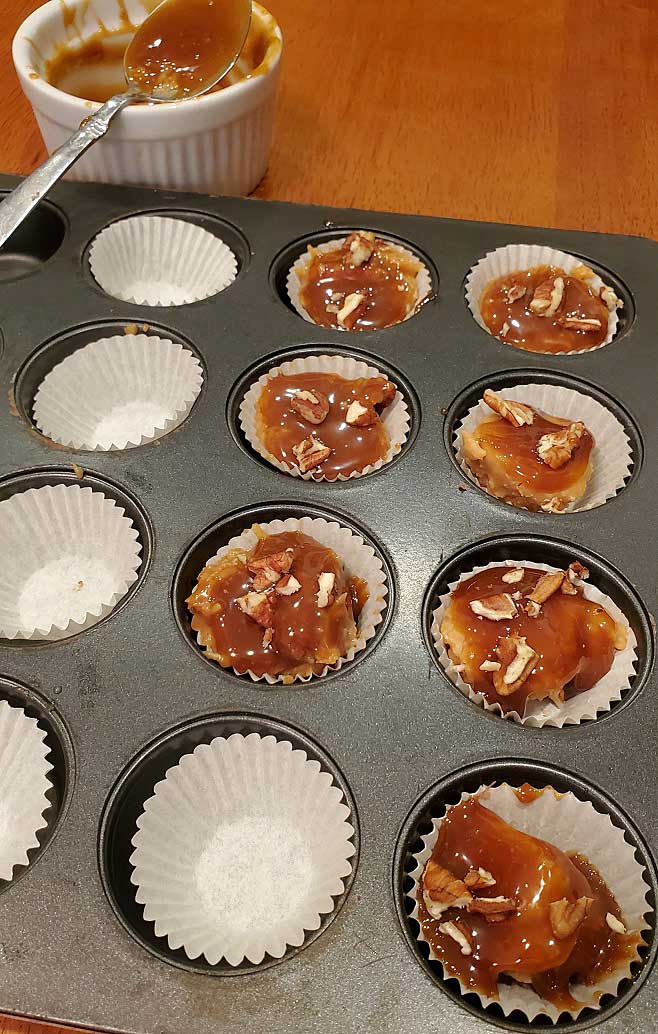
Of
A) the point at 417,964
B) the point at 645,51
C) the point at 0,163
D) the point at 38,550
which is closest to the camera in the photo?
the point at 417,964

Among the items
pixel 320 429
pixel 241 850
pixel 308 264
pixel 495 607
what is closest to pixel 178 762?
pixel 241 850

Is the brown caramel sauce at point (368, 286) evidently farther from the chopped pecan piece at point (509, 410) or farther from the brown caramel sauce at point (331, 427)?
the chopped pecan piece at point (509, 410)

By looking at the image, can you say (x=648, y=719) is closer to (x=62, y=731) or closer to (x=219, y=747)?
(x=219, y=747)

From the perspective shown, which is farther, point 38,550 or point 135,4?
point 135,4

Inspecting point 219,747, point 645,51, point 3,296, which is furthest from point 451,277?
point 645,51

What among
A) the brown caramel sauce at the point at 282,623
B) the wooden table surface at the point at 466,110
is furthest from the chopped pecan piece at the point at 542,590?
the wooden table surface at the point at 466,110

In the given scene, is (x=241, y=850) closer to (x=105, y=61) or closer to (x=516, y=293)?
(x=516, y=293)
